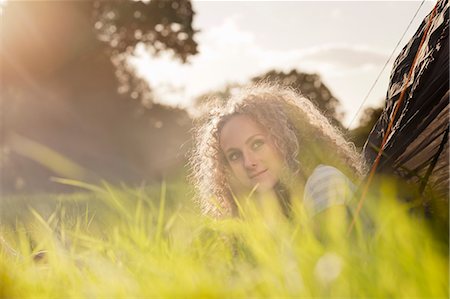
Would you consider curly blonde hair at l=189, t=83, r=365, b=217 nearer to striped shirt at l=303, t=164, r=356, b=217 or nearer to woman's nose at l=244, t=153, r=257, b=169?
woman's nose at l=244, t=153, r=257, b=169

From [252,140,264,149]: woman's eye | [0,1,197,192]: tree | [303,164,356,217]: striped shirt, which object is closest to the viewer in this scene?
[303,164,356,217]: striped shirt

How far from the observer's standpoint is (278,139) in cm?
349

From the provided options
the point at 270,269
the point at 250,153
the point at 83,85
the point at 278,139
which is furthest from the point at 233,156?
the point at 83,85

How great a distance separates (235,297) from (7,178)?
25704 millimetres

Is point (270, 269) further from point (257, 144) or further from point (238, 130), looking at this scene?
point (238, 130)

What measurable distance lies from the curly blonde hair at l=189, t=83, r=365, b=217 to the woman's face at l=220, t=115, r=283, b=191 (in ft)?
0.18

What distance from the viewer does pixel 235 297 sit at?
150 cm

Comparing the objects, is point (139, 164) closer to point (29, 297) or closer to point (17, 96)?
point (17, 96)

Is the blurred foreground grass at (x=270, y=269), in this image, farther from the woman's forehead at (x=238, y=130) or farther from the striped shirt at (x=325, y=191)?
the woman's forehead at (x=238, y=130)

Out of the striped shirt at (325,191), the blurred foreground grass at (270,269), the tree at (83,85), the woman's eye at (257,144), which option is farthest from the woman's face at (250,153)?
the tree at (83,85)

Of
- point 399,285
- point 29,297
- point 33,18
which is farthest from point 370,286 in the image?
point 33,18

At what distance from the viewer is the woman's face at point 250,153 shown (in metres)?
3.28

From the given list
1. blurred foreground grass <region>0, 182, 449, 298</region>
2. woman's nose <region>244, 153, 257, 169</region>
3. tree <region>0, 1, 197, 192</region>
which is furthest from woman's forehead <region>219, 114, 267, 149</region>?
tree <region>0, 1, 197, 192</region>

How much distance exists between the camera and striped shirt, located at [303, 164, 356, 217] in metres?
2.44
